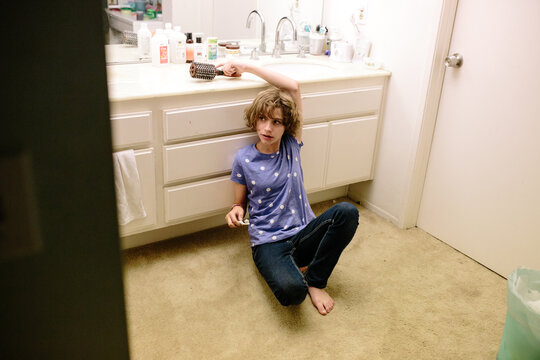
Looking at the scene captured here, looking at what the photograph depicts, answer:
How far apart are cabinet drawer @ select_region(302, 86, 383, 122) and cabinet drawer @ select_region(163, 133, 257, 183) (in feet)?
1.04

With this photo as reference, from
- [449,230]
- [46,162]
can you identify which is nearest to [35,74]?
[46,162]

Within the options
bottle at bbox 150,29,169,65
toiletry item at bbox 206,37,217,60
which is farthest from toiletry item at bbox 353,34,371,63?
bottle at bbox 150,29,169,65

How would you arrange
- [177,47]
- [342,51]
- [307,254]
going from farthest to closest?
[342,51] < [177,47] < [307,254]

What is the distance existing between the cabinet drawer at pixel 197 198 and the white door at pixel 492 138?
104cm

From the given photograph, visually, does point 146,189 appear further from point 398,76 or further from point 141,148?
point 398,76

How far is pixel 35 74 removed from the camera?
1.24ft

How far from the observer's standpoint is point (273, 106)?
1962mm

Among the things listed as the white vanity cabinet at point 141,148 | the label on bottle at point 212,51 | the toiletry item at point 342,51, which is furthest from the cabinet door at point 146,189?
the toiletry item at point 342,51

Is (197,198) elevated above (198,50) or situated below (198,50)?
below

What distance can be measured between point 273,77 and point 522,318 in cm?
129

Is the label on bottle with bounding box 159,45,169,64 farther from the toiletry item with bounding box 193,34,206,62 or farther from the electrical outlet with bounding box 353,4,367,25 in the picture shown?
the electrical outlet with bounding box 353,4,367,25

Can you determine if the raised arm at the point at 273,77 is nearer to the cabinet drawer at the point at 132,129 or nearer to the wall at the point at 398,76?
the cabinet drawer at the point at 132,129

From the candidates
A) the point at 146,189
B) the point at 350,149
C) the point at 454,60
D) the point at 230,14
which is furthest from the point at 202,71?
the point at 454,60

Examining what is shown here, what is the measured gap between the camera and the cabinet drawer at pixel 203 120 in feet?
6.48
